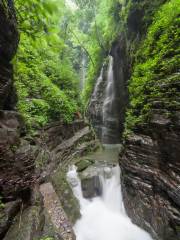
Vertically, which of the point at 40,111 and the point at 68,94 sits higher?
the point at 68,94

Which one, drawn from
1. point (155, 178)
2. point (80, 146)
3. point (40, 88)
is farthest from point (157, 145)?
point (40, 88)

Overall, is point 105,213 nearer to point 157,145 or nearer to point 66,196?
point 66,196

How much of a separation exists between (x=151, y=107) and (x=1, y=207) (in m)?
5.12

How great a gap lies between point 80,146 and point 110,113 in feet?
17.3

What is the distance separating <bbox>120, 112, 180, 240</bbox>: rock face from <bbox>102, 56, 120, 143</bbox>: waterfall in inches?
325

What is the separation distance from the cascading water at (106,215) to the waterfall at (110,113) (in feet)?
22.6

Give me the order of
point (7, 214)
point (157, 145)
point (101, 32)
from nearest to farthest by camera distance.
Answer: point (7, 214) < point (157, 145) < point (101, 32)

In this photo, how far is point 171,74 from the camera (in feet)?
18.7

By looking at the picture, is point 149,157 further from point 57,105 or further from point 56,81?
point 56,81

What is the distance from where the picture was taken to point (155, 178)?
5.54 metres

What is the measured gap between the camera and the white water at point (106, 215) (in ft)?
19.7

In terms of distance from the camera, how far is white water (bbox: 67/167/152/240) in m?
6.01

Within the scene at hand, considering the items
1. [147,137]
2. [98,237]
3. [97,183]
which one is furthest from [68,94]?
[98,237]

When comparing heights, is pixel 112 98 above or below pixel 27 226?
above
